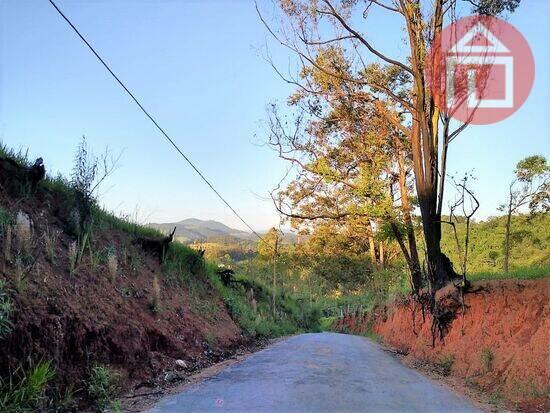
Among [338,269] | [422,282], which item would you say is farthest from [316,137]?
[338,269]

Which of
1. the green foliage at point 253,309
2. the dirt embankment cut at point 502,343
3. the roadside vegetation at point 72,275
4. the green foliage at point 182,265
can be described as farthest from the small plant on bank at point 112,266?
the green foliage at point 253,309

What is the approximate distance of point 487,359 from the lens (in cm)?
941

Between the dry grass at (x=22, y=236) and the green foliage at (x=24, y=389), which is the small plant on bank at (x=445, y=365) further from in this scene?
the dry grass at (x=22, y=236)

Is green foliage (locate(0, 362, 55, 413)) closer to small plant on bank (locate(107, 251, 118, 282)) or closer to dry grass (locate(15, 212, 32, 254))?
dry grass (locate(15, 212, 32, 254))

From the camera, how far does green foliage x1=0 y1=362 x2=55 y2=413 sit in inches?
207

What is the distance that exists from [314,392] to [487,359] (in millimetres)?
4178

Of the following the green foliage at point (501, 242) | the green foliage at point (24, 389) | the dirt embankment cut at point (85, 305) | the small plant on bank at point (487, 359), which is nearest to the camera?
the green foliage at point (24, 389)

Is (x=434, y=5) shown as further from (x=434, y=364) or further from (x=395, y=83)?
(x=434, y=364)

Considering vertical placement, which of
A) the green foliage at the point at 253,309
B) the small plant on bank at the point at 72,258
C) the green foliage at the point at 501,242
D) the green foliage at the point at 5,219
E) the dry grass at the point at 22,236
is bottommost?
the green foliage at the point at 253,309

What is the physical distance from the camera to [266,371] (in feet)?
31.5

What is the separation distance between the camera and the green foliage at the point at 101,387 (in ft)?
21.3

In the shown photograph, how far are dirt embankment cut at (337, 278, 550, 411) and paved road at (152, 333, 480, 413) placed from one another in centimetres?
98

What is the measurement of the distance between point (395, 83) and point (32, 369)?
61.5 ft

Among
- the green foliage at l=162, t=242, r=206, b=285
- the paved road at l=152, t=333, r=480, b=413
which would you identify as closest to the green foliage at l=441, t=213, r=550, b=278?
the green foliage at l=162, t=242, r=206, b=285
